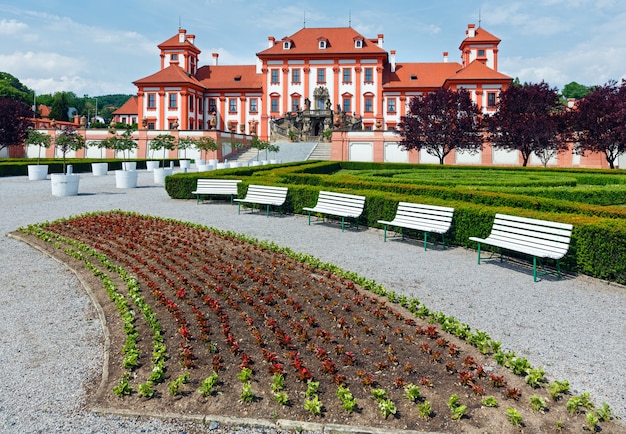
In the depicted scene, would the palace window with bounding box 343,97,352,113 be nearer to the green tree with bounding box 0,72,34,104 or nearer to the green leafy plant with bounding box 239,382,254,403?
the green tree with bounding box 0,72,34,104

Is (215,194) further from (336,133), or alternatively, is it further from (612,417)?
(336,133)

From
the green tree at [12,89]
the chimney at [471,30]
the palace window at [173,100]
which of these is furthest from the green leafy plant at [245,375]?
the green tree at [12,89]

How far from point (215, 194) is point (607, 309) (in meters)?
11.3

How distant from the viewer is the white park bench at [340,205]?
1120 centimetres

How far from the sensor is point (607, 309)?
6125 millimetres

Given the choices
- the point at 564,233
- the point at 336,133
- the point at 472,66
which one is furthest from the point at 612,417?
the point at 472,66

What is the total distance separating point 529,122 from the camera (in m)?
32.1

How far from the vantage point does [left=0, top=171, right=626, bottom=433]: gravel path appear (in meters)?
3.98

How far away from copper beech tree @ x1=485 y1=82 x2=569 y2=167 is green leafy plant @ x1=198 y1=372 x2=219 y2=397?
31280mm

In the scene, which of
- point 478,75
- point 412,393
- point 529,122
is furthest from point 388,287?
point 478,75

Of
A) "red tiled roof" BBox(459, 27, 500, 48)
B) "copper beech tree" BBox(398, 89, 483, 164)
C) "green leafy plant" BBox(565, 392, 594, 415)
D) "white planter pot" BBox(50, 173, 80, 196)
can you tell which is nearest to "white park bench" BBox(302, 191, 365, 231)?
"green leafy plant" BBox(565, 392, 594, 415)

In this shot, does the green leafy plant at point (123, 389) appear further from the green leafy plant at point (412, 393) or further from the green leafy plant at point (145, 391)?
the green leafy plant at point (412, 393)

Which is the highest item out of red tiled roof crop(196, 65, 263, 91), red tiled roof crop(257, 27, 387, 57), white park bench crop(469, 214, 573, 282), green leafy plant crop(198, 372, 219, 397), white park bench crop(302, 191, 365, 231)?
red tiled roof crop(257, 27, 387, 57)

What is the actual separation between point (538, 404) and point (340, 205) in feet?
26.5
